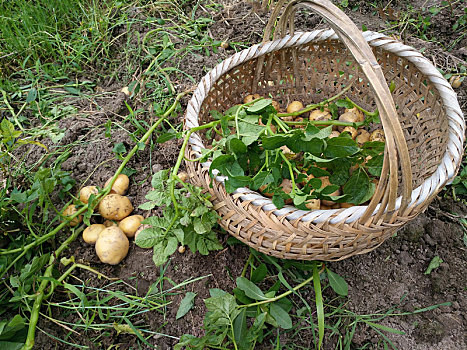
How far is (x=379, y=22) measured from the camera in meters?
2.46

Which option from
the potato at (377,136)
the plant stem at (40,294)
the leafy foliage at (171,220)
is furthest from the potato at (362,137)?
the plant stem at (40,294)

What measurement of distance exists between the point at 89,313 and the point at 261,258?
72 cm

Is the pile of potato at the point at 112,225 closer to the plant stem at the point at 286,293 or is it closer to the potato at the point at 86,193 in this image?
the potato at the point at 86,193

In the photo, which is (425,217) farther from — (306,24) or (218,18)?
(218,18)

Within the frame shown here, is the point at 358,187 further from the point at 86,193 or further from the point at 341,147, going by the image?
the point at 86,193

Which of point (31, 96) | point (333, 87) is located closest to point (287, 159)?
point (333, 87)

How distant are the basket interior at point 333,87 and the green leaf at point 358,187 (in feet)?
0.85

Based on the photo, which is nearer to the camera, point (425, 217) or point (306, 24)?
point (425, 217)

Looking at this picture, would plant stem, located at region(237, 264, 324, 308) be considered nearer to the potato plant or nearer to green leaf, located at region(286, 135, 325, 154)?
the potato plant

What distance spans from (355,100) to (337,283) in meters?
0.93

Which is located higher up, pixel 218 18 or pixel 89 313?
pixel 218 18

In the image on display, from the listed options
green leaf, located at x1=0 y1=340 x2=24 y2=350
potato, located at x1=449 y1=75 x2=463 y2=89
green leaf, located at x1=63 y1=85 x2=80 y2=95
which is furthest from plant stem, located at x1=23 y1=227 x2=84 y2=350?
potato, located at x1=449 y1=75 x2=463 y2=89

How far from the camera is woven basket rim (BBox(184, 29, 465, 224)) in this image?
1148mm

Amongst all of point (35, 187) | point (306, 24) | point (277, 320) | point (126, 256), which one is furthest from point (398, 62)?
point (35, 187)
